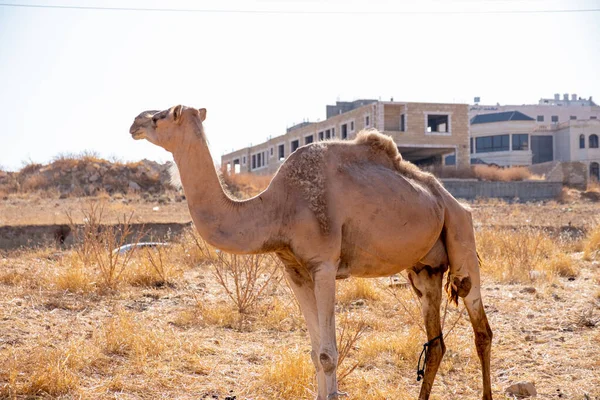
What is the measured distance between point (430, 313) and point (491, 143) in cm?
7478

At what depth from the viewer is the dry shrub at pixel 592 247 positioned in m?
14.5

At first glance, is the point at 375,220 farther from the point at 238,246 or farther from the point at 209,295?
the point at 209,295

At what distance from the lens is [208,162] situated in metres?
4.94

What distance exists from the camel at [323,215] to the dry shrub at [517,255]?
21.8 ft

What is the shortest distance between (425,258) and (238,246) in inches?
72.5

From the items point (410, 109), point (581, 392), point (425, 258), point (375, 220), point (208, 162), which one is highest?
point (410, 109)

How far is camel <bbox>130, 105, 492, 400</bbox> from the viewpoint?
15.7ft

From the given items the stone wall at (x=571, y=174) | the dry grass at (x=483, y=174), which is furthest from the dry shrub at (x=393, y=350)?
the stone wall at (x=571, y=174)

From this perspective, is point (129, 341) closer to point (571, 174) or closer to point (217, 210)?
point (217, 210)

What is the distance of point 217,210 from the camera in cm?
483

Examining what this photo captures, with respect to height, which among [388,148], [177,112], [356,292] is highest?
[177,112]

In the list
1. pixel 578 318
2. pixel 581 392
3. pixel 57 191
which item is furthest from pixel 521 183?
pixel 581 392

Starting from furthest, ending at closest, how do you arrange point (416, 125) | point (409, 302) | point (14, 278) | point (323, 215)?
point (416, 125) < point (14, 278) < point (409, 302) < point (323, 215)

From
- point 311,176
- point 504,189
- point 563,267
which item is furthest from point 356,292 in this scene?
point 504,189
